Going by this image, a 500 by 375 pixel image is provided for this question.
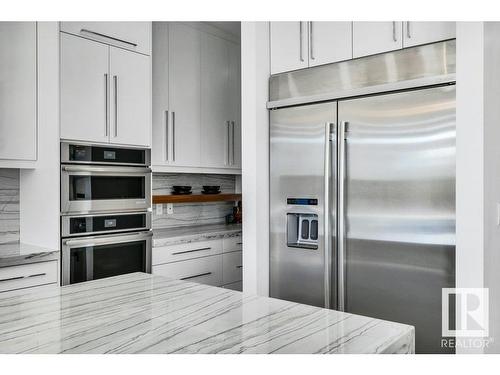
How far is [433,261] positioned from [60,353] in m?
1.73

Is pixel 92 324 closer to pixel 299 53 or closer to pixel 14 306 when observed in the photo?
pixel 14 306

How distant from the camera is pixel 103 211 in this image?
2.94 meters

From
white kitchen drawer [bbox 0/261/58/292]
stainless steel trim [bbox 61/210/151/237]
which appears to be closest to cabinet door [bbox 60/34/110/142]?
stainless steel trim [bbox 61/210/151/237]

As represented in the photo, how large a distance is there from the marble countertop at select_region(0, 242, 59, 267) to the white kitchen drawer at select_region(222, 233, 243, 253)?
4.97 ft

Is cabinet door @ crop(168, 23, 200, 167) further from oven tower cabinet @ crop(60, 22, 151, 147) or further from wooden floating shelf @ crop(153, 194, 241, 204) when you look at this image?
oven tower cabinet @ crop(60, 22, 151, 147)

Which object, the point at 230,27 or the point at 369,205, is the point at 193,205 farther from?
the point at 369,205

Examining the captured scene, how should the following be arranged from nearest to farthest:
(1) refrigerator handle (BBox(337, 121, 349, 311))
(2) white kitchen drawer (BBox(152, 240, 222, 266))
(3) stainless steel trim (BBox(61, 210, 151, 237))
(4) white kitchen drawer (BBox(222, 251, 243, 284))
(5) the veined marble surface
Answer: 1. (5) the veined marble surface
2. (1) refrigerator handle (BBox(337, 121, 349, 311))
3. (3) stainless steel trim (BBox(61, 210, 151, 237))
4. (2) white kitchen drawer (BBox(152, 240, 222, 266))
5. (4) white kitchen drawer (BBox(222, 251, 243, 284))

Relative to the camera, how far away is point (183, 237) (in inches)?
134

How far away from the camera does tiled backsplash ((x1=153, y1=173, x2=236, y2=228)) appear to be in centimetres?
394

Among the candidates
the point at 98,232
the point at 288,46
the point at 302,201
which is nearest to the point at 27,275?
the point at 98,232

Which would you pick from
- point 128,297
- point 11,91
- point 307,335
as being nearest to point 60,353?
point 128,297

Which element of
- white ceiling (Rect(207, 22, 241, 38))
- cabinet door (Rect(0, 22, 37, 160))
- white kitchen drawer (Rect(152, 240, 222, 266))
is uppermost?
white ceiling (Rect(207, 22, 241, 38))

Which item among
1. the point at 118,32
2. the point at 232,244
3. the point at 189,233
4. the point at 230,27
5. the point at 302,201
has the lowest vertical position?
the point at 232,244

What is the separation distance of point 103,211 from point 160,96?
1.13 meters
